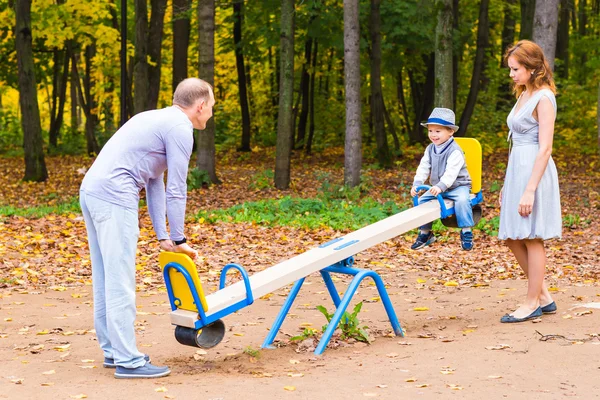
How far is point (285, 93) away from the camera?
1775 cm

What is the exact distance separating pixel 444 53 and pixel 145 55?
7.40 meters

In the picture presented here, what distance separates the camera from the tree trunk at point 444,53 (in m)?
16.0

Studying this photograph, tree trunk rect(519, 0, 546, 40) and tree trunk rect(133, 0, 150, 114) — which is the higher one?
tree trunk rect(519, 0, 546, 40)

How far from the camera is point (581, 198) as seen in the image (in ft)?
51.2

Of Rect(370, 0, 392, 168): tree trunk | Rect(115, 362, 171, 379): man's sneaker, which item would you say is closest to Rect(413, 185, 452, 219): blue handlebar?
Rect(115, 362, 171, 379): man's sneaker

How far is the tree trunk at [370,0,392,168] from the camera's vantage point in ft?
66.4

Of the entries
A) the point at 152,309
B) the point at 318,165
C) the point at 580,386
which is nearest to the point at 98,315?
the point at 152,309

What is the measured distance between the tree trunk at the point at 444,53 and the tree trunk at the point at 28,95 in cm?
958

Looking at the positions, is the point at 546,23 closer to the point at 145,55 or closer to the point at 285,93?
the point at 285,93

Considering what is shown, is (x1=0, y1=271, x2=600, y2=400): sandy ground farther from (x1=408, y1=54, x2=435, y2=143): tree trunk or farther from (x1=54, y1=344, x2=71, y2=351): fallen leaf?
(x1=408, y1=54, x2=435, y2=143): tree trunk

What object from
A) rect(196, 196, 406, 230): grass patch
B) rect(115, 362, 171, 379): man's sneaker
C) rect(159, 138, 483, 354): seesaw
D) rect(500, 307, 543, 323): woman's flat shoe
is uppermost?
rect(159, 138, 483, 354): seesaw

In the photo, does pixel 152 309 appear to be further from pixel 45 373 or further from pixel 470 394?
pixel 470 394

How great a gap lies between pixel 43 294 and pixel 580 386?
5939 millimetres

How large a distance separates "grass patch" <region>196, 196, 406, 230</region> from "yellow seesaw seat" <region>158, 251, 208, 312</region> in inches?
285
